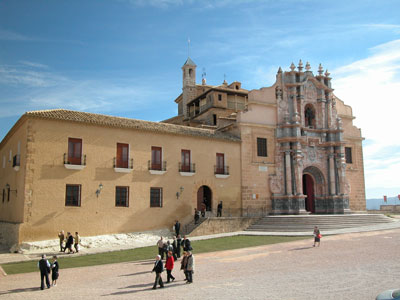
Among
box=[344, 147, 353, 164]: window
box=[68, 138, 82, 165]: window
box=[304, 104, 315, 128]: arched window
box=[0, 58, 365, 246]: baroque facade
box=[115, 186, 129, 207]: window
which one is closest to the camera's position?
box=[0, 58, 365, 246]: baroque facade

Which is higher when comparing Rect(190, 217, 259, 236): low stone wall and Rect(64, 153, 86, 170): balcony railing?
Rect(64, 153, 86, 170): balcony railing

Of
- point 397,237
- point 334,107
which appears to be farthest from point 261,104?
point 397,237

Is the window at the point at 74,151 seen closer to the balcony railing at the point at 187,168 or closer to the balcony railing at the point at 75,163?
the balcony railing at the point at 75,163

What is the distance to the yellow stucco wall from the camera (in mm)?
22078

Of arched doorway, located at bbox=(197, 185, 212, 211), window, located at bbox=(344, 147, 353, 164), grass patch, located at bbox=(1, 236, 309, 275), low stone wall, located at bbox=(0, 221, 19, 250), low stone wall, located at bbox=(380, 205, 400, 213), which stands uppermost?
window, located at bbox=(344, 147, 353, 164)

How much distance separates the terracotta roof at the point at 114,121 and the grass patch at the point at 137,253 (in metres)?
8.42

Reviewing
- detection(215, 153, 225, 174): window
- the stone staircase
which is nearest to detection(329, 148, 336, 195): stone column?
the stone staircase

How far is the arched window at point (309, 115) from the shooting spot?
3497 centimetres

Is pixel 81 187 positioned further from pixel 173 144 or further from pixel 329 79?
pixel 329 79

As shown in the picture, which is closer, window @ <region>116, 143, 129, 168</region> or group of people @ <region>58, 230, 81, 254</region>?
group of people @ <region>58, 230, 81, 254</region>

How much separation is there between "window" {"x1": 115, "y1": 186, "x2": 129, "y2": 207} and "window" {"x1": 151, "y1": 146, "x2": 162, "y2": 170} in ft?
8.26

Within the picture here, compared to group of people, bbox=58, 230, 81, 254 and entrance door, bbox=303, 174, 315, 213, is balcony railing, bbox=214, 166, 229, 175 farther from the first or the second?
group of people, bbox=58, 230, 81, 254

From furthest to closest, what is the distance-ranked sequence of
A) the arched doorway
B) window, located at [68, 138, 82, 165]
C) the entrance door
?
the entrance door
the arched doorway
window, located at [68, 138, 82, 165]

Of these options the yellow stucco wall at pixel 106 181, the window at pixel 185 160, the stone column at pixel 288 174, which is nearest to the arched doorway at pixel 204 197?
the yellow stucco wall at pixel 106 181
